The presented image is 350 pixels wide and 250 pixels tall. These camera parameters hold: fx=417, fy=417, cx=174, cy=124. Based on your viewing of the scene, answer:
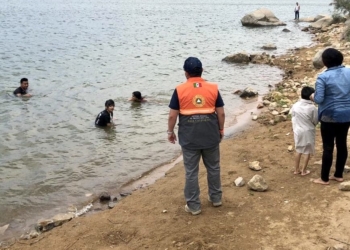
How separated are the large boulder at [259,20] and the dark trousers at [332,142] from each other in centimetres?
4447

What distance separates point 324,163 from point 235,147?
3.75 m

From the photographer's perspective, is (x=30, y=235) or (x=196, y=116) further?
(x=30, y=235)

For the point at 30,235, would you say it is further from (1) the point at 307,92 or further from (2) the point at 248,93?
(2) the point at 248,93

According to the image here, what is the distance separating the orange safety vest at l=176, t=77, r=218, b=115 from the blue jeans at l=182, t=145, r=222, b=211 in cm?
63

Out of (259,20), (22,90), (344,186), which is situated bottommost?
(344,186)

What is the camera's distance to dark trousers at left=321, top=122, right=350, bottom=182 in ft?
21.5

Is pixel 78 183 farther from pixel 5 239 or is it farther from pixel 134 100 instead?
pixel 134 100

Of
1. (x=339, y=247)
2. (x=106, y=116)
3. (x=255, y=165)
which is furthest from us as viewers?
(x=106, y=116)

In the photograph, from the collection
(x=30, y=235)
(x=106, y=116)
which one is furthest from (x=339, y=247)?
(x=106, y=116)

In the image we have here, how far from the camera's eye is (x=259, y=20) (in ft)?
163

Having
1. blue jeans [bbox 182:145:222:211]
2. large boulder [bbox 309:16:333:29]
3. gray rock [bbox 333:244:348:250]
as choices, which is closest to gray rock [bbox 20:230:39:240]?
blue jeans [bbox 182:145:222:211]

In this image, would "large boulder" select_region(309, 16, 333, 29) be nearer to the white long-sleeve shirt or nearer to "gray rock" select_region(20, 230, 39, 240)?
the white long-sleeve shirt

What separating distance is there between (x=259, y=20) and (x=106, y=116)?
39960mm

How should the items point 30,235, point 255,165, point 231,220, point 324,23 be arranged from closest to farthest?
→ point 231,220
point 30,235
point 255,165
point 324,23
